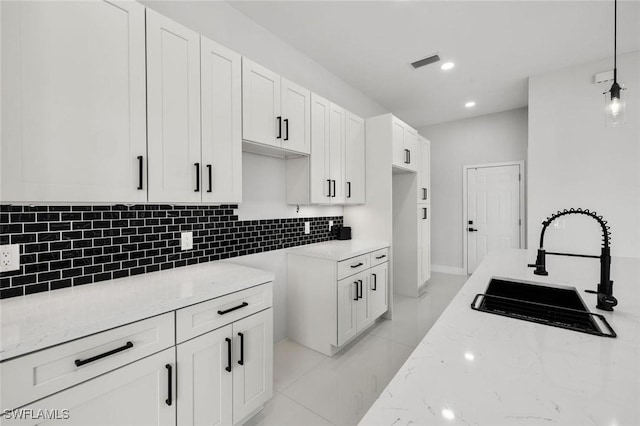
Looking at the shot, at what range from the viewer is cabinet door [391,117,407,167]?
3.32 m

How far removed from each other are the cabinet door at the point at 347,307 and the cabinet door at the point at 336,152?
2.84ft

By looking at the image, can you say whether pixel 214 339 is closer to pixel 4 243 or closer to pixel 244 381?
pixel 244 381

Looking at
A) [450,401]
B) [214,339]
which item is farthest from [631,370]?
[214,339]

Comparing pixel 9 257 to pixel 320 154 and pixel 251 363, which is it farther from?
pixel 320 154

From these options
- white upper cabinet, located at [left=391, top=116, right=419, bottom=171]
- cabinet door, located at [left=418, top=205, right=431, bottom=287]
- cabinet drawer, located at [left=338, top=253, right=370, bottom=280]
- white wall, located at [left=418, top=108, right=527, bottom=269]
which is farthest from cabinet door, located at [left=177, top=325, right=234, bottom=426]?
white wall, located at [left=418, top=108, right=527, bottom=269]

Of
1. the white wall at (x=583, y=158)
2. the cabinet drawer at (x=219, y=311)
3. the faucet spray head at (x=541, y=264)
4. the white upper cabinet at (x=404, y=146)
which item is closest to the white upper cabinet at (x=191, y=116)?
the cabinet drawer at (x=219, y=311)

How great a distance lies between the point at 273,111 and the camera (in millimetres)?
2201

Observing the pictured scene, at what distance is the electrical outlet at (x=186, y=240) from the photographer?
1963mm

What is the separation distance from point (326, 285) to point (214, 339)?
121cm

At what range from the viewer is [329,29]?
2.66m

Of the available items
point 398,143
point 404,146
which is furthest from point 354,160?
point 404,146

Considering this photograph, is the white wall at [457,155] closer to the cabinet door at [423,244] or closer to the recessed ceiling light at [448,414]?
the cabinet door at [423,244]

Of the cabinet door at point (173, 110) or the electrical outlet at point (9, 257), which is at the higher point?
the cabinet door at point (173, 110)

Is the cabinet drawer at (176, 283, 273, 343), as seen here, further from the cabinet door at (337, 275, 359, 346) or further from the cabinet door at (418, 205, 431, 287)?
the cabinet door at (418, 205, 431, 287)
